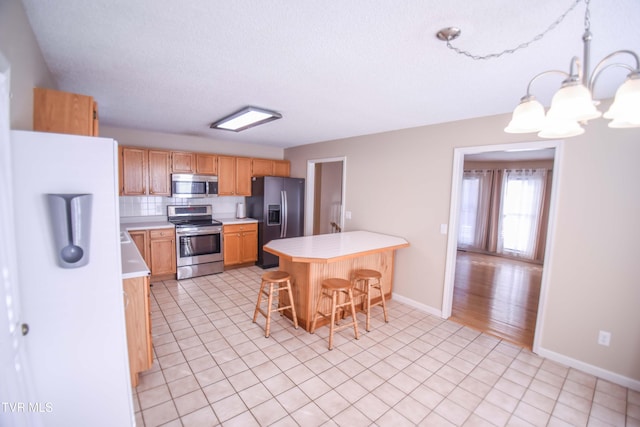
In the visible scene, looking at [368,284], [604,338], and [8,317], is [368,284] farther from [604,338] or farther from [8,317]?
[8,317]

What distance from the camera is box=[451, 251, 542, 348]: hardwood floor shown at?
3203 millimetres

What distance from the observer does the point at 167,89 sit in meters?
2.45

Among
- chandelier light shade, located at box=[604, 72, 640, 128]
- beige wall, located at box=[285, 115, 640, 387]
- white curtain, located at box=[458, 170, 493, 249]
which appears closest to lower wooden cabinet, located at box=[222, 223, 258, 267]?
beige wall, located at box=[285, 115, 640, 387]

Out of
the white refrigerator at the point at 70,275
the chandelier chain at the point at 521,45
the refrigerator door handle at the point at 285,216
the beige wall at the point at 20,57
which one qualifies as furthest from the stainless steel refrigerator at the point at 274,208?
the chandelier chain at the point at 521,45

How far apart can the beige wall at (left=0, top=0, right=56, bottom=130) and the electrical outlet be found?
14.2ft

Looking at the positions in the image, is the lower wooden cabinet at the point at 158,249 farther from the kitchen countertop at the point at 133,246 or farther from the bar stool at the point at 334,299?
the bar stool at the point at 334,299

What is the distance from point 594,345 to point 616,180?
1.45 meters

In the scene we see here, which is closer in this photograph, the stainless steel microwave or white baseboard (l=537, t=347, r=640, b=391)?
white baseboard (l=537, t=347, r=640, b=391)

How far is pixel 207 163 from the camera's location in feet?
16.0

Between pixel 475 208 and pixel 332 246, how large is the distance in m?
5.62

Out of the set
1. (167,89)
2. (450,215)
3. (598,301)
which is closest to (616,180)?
(598,301)

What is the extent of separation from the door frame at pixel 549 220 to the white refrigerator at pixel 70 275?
3233 millimetres

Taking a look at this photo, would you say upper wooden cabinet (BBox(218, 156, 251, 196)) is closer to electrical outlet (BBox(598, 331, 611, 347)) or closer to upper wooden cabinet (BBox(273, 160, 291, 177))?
upper wooden cabinet (BBox(273, 160, 291, 177))

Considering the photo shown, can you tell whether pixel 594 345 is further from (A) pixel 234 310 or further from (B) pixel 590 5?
(A) pixel 234 310
